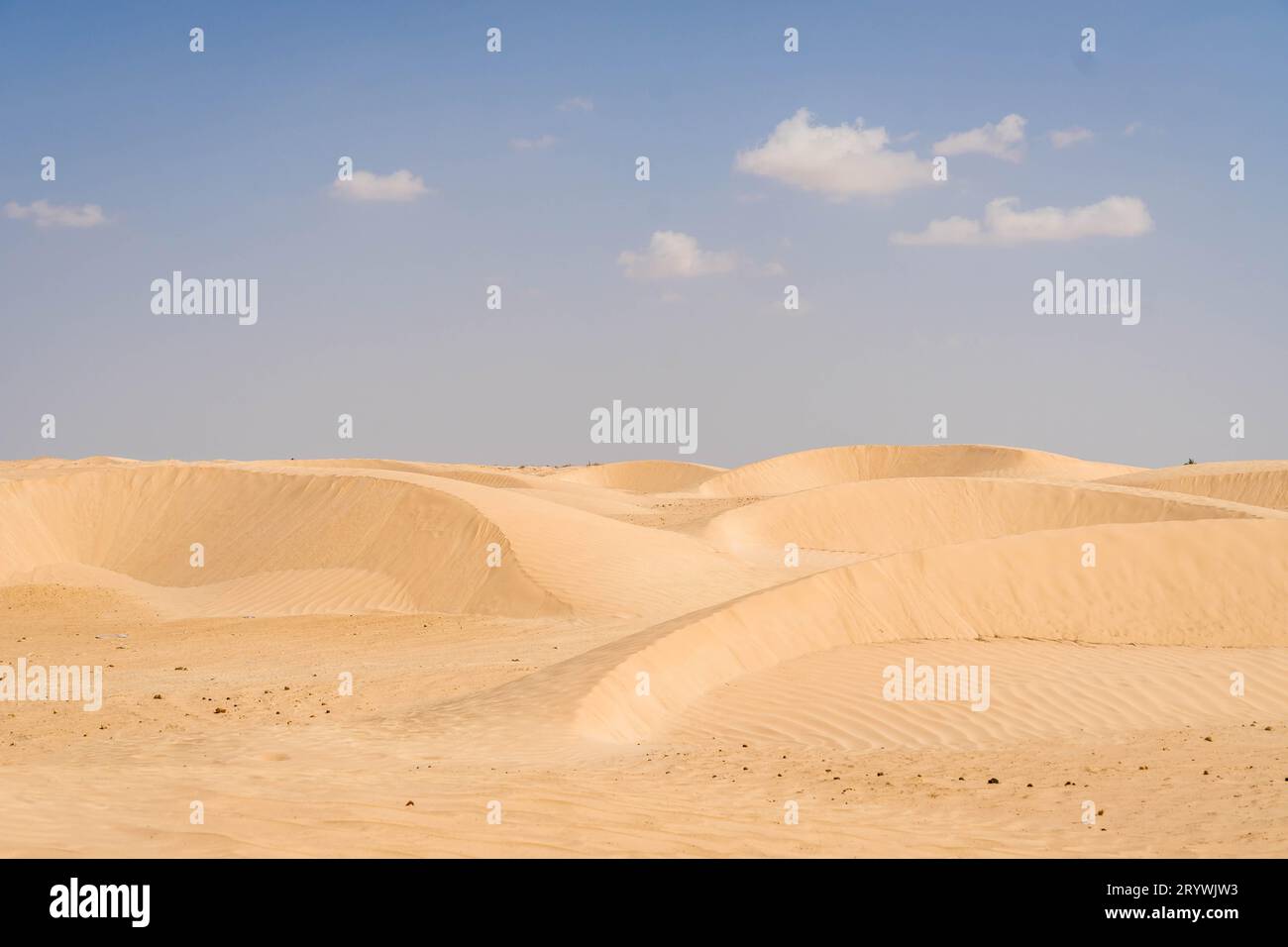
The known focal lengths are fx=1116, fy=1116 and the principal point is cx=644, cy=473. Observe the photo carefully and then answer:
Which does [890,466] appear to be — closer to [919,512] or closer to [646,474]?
[646,474]

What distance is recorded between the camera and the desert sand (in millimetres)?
6172

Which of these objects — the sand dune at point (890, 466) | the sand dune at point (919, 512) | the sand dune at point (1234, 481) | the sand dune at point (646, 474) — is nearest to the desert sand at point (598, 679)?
the sand dune at point (919, 512)

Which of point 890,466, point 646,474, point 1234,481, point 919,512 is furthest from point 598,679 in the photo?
point 646,474

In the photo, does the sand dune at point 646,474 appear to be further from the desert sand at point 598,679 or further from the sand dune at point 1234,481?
the desert sand at point 598,679

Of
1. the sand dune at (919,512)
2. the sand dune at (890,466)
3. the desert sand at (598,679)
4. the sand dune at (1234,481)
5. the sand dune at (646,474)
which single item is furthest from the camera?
the sand dune at (646,474)

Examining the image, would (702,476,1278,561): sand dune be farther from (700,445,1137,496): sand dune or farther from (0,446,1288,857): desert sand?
(700,445,1137,496): sand dune

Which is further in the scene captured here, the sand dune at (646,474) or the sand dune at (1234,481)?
the sand dune at (646,474)

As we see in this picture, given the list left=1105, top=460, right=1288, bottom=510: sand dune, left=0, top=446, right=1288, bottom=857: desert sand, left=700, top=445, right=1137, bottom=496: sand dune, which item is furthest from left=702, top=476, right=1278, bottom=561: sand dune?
left=700, top=445, right=1137, bottom=496: sand dune

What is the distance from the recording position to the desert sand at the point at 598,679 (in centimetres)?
617

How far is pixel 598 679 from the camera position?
11.1m

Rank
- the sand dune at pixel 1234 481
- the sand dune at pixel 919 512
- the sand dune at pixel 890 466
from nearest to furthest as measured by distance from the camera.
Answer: the sand dune at pixel 919 512, the sand dune at pixel 1234 481, the sand dune at pixel 890 466

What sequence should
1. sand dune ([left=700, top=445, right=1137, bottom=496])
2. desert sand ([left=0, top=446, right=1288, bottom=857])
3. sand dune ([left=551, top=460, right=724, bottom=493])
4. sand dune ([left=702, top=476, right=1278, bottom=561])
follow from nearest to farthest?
desert sand ([left=0, top=446, right=1288, bottom=857])
sand dune ([left=702, top=476, right=1278, bottom=561])
sand dune ([left=700, top=445, right=1137, bottom=496])
sand dune ([left=551, top=460, right=724, bottom=493])
